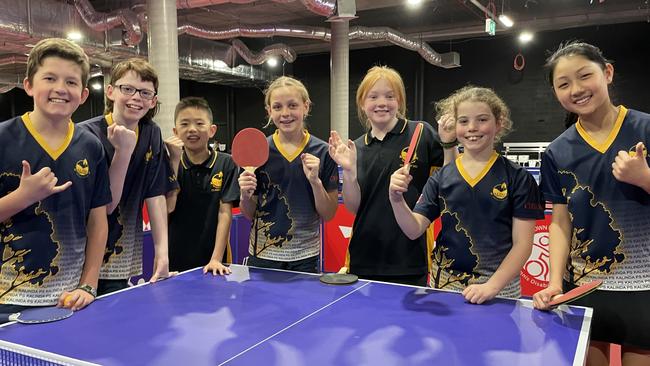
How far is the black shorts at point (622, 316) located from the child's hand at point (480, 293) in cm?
37

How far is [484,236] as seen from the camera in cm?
218

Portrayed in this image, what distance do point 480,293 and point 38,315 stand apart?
155cm

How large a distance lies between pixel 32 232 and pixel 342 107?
9975mm

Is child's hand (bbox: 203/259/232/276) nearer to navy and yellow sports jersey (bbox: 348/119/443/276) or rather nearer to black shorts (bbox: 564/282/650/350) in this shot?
navy and yellow sports jersey (bbox: 348/119/443/276)

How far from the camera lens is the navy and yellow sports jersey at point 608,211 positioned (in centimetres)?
192

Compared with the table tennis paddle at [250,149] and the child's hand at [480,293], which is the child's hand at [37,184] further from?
the child's hand at [480,293]

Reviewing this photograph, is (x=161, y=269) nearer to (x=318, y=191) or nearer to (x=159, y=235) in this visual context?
(x=159, y=235)

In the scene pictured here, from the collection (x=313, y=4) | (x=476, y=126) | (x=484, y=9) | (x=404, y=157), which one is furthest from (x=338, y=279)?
(x=484, y=9)

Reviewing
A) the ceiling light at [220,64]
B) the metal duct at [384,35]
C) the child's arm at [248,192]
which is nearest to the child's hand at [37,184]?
the child's arm at [248,192]

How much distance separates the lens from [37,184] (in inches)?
69.9

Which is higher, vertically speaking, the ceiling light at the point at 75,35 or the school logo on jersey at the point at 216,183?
the ceiling light at the point at 75,35

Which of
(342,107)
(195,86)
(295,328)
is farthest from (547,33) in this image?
(295,328)

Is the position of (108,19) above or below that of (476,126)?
above

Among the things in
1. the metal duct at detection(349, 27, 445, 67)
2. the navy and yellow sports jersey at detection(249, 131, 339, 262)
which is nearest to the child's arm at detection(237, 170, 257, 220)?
the navy and yellow sports jersey at detection(249, 131, 339, 262)
